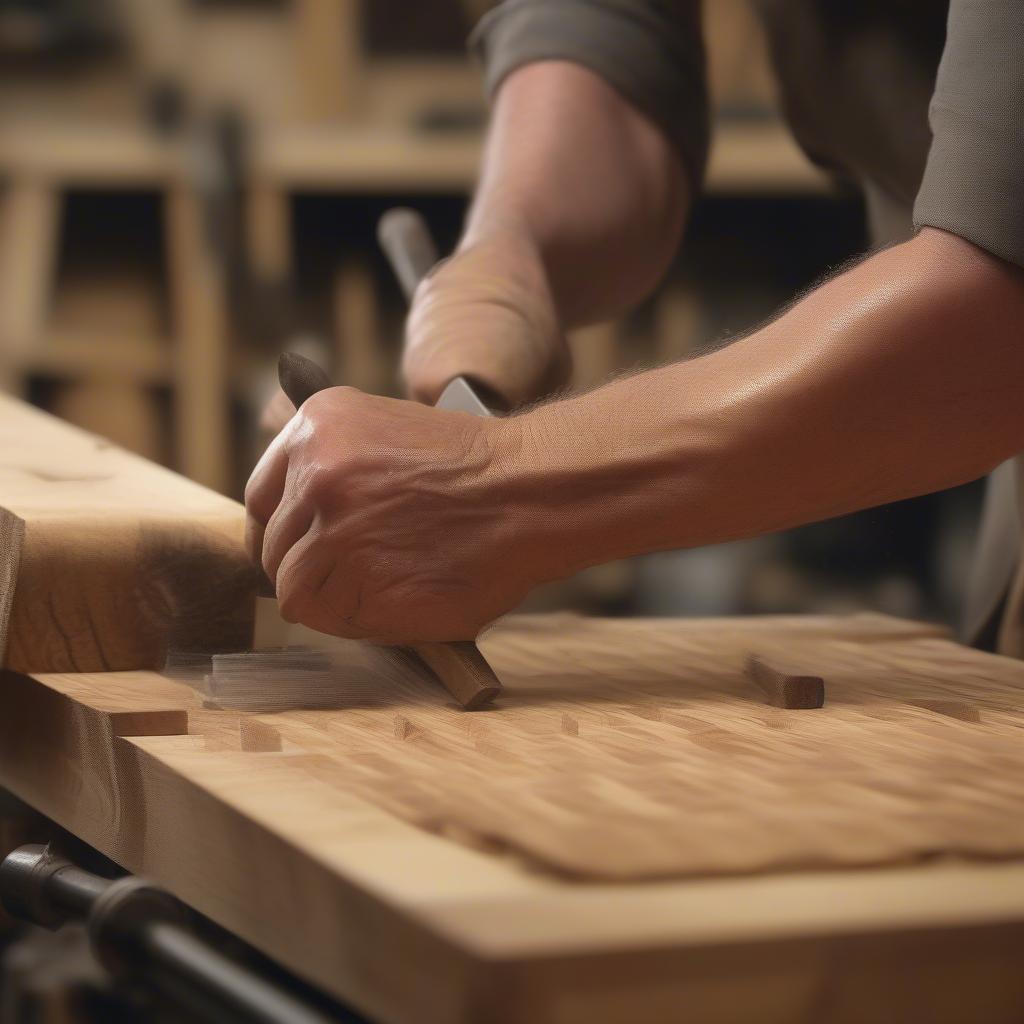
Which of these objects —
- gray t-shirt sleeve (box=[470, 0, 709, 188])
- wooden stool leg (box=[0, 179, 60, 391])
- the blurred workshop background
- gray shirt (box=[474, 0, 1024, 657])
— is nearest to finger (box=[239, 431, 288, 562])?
gray shirt (box=[474, 0, 1024, 657])

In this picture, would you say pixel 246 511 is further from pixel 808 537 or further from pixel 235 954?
pixel 808 537

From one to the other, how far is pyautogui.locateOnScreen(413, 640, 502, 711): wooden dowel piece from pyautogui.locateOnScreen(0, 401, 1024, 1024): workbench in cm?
1

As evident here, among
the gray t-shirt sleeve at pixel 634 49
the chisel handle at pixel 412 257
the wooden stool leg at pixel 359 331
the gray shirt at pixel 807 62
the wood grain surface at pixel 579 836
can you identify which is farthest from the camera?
the wooden stool leg at pixel 359 331

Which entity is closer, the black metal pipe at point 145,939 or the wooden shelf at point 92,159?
the black metal pipe at point 145,939

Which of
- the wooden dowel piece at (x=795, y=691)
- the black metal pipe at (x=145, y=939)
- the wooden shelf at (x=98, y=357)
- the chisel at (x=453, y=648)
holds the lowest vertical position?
the black metal pipe at (x=145, y=939)

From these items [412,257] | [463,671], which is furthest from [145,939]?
[412,257]

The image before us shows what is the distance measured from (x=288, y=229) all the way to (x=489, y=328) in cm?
206

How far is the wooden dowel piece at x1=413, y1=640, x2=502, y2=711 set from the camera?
77cm

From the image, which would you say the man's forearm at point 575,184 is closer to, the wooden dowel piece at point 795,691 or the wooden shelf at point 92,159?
the wooden dowel piece at point 795,691

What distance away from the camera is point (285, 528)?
0.82 metres

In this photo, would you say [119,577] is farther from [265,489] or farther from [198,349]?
[198,349]

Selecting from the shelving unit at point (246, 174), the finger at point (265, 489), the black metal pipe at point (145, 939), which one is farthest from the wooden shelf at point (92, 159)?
the black metal pipe at point (145, 939)

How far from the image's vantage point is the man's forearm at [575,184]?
4.09ft

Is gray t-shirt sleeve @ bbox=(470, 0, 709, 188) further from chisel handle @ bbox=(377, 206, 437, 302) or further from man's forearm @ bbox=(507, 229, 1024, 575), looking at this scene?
man's forearm @ bbox=(507, 229, 1024, 575)
